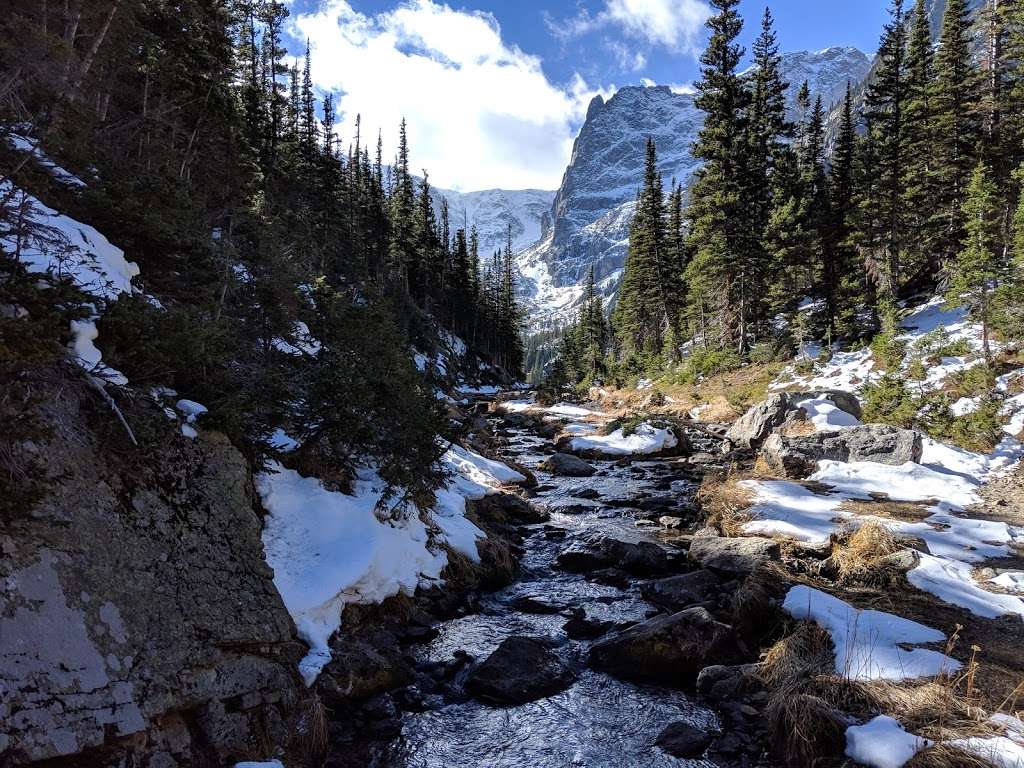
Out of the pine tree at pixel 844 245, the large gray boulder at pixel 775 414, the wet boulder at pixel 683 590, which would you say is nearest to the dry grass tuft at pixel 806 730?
the wet boulder at pixel 683 590

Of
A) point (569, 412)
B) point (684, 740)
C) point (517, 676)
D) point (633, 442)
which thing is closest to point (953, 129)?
point (633, 442)

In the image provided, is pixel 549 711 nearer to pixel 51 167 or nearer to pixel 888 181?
pixel 51 167

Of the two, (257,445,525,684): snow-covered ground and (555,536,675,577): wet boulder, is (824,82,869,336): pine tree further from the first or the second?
(257,445,525,684): snow-covered ground

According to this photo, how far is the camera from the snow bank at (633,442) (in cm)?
2416

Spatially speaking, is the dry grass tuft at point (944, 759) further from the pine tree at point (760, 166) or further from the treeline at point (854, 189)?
the pine tree at point (760, 166)

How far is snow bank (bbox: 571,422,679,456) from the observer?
79.3ft

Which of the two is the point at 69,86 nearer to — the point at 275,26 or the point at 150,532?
the point at 150,532

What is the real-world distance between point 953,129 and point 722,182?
42.4 ft

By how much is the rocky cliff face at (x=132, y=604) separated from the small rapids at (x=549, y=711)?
208cm

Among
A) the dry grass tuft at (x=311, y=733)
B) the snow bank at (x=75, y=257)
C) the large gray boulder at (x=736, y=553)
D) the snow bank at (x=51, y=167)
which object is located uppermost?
the snow bank at (x=51, y=167)

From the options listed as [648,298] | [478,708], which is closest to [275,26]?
[648,298]

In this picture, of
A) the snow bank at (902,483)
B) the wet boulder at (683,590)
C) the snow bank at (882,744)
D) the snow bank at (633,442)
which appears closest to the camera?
the snow bank at (882,744)

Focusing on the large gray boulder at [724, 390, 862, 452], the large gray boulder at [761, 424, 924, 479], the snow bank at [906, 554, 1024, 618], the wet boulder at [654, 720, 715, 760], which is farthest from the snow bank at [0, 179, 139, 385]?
the large gray boulder at [724, 390, 862, 452]

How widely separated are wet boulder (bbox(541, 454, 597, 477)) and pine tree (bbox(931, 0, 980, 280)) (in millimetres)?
25619
